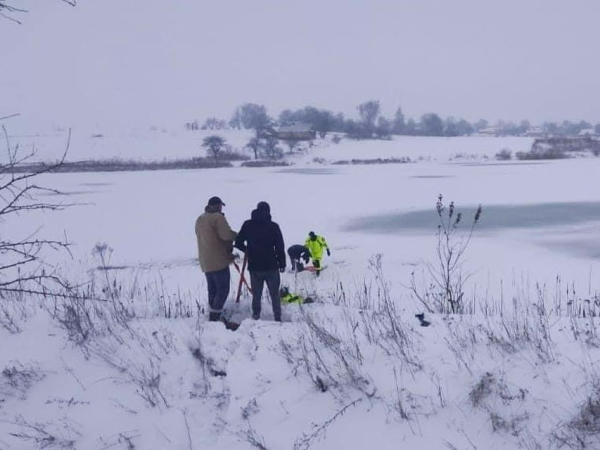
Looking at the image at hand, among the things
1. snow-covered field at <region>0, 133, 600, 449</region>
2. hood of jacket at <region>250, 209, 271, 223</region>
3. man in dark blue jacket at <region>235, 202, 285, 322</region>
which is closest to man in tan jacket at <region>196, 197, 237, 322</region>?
man in dark blue jacket at <region>235, 202, 285, 322</region>

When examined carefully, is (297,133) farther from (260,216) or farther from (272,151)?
(260,216)

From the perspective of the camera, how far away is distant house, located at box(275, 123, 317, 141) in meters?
83.0

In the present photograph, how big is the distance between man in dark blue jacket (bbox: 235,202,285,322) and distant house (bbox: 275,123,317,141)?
252ft

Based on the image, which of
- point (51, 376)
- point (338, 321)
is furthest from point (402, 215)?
point (51, 376)

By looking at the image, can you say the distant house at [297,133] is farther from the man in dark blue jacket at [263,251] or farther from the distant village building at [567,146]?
the man in dark blue jacket at [263,251]

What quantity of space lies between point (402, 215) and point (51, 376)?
52.3 feet

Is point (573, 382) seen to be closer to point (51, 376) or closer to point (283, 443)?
point (283, 443)

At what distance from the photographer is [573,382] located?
11.1 feet

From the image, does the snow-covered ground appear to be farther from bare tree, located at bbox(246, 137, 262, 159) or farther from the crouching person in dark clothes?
the crouching person in dark clothes

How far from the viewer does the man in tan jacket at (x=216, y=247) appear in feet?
19.2

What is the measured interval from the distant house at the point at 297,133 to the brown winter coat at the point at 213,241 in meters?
76.6

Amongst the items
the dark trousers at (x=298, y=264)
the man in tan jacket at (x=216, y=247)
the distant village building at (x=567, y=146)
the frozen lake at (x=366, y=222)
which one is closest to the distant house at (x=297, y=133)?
the distant village building at (x=567, y=146)

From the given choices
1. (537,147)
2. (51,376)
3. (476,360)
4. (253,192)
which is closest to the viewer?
(476,360)

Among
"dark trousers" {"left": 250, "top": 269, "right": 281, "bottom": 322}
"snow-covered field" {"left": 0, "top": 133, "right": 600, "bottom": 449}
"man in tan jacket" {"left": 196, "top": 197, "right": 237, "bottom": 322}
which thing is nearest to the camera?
"snow-covered field" {"left": 0, "top": 133, "right": 600, "bottom": 449}
